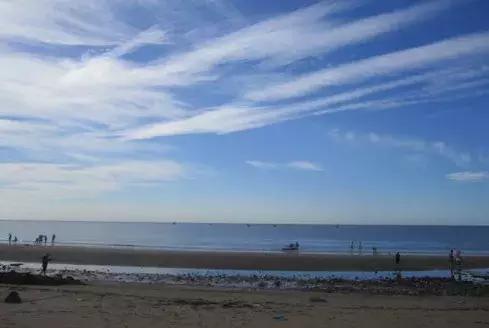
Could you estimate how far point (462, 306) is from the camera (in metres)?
18.8

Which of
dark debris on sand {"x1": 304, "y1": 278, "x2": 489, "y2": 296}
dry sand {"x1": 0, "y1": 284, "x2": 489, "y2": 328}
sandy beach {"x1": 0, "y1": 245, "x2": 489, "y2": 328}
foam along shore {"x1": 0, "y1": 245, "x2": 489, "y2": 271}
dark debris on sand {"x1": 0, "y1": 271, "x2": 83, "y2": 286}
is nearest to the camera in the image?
dry sand {"x1": 0, "y1": 284, "x2": 489, "y2": 328}

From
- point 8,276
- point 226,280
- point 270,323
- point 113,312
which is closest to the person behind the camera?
point 270,323

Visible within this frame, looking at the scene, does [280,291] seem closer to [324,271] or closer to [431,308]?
[431,308]

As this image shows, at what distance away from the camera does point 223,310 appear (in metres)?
16.2

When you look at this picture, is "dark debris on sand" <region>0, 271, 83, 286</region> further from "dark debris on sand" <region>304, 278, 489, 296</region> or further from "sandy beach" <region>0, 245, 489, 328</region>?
"dark debris on sand" <region>304, 278, 489, 296</region>

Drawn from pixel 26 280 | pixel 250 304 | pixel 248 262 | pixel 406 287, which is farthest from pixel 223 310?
pixel 248 262

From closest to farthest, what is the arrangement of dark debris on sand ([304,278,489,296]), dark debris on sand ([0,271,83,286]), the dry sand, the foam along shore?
1. the dry sand
2. dark debris on sand ([0,271,83,286])
3. dark debris on sand ([304,278,489,296])
4. the foam along shore

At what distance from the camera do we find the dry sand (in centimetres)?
1388

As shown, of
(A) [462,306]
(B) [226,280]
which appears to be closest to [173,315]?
(A) [462,306]

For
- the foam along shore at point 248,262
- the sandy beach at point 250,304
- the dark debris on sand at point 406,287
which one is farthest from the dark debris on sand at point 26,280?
the foam along shore at point 248,262

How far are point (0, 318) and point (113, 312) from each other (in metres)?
2.99

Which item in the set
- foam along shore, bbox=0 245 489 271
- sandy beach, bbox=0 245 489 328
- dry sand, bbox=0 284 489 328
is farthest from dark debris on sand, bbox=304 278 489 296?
foam along shore, bbox=0 245 489 271

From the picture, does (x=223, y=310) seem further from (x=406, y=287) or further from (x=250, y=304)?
(x=406, y=287)

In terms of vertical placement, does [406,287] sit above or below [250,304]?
above
